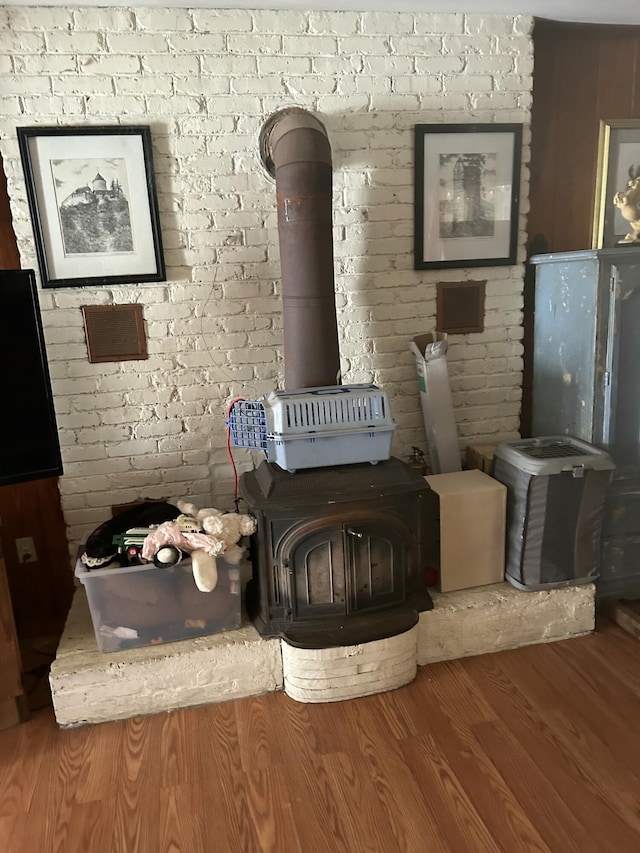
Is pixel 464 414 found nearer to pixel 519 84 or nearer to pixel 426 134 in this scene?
pixel 426 134

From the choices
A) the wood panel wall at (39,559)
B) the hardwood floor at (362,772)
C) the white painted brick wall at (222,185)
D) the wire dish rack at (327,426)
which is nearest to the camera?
the hardwood floor at (362,772)

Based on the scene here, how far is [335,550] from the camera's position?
2.11 metres

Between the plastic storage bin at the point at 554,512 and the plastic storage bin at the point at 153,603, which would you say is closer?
the plastic storage bin at the point at 153,603

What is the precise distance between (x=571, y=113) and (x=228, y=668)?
2563mm

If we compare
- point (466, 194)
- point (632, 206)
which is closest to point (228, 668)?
point (466, 194)

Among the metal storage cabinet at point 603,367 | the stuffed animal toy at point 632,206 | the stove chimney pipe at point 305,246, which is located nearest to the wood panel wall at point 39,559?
the stove chimney pipe at point 305,246

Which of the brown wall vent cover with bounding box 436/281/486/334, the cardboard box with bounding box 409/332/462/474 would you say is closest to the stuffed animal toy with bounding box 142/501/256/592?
the cardboard box with bounding box 409/332/462/474

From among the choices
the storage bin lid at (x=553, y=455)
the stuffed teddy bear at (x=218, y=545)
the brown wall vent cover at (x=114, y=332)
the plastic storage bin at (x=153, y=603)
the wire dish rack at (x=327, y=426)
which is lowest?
the plastic storage bin at (x=153, y=603)

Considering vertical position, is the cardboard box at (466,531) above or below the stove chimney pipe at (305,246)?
below

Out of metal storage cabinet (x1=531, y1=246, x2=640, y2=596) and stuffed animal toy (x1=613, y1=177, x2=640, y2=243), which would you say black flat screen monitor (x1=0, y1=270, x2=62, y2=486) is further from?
stuffed animal toy (x1=613, y1=177, x2=640, y2=243)

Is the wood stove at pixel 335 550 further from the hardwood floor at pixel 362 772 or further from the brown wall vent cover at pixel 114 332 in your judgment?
the brown wall vent cover at pixel 114 332

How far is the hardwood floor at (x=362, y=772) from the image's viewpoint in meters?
1.63

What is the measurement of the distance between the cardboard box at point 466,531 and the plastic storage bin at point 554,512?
0.19 ft

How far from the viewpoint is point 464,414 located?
2.79 m
